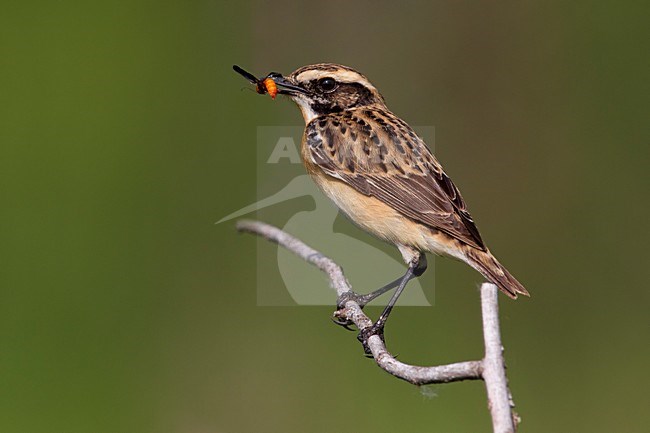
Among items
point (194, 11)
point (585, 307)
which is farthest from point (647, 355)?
point (194, 11)

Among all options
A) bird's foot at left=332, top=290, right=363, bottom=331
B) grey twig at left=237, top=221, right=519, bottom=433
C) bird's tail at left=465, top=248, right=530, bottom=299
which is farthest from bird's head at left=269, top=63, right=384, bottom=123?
grey twig at left=237, top=221, right=519, bottom=433

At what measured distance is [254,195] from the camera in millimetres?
8719

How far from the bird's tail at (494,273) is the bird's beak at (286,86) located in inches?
66.0

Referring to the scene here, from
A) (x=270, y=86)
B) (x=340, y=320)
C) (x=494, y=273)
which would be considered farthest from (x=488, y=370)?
(x=270, y=86)

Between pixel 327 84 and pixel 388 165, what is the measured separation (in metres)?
0.76

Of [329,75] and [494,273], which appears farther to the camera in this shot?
[329,75]

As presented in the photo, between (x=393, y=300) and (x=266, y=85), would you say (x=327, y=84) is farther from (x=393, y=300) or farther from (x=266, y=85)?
(x=393, y=300)

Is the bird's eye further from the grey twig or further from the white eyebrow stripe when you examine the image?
the grey twig

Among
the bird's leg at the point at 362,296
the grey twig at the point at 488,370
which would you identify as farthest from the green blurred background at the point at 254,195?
the grey twig at the point at 488,370

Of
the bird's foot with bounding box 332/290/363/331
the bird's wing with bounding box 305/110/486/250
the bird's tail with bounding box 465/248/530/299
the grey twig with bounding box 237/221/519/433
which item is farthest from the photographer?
the bird's wing with bounding box 305/110/486/250

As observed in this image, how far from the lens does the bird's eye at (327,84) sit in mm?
6036

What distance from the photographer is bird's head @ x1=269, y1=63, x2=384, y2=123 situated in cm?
601

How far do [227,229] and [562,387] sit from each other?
3441mm

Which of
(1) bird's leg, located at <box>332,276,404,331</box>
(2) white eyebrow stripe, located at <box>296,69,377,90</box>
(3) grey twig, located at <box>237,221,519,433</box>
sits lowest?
(3) grey twig, located at <box>237,221,519,433</box>
